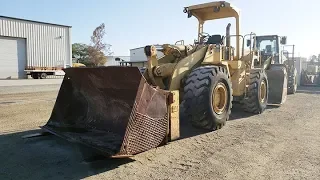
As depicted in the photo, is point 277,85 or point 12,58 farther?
point 12,58

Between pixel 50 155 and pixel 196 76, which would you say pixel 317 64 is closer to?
pixel 196 76

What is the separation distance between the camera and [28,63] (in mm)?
29375

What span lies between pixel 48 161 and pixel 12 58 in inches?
1104

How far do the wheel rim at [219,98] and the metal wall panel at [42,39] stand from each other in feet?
91.1

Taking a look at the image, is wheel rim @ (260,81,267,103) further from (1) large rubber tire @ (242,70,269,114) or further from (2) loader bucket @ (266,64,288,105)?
(2) loader bucket @ (266,64,288,105)

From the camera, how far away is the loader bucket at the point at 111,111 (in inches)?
159

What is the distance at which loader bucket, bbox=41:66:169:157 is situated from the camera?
13.3 feet

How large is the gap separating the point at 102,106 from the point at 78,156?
1166 millimetres

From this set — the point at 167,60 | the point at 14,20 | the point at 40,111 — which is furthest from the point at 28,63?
the point at 167,60

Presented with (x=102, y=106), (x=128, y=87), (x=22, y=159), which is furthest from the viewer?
(x=102, y=106)

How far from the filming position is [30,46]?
2992 cm

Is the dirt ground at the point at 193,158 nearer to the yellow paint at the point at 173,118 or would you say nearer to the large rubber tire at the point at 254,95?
the yellow paint at the point at 173,118

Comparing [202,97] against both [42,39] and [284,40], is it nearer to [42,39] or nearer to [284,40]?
[284,40]

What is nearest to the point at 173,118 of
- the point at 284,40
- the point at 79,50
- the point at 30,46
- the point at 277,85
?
the point at 277,85
